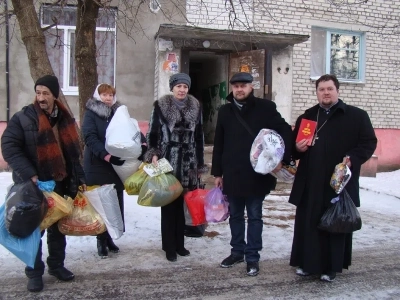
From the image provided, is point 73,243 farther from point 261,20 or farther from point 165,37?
point 261,20

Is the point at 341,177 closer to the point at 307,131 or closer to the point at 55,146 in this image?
the point at 307,131

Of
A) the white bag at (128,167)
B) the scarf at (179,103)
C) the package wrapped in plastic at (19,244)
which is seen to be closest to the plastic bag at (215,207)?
the white bag at (128,167)

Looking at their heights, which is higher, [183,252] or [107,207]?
[107,207]

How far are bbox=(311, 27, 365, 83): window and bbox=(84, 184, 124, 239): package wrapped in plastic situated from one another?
795cm

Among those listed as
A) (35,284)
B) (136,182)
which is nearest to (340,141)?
(136,182)

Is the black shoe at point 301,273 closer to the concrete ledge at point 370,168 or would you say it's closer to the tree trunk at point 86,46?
the tree trunk at point 86,46

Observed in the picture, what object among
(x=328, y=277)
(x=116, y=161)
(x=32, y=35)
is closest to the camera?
(x=328, y=277)

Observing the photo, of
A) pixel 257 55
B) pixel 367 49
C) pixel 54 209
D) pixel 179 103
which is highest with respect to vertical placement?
pixel 367 49

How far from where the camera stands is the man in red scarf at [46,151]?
307 centimetres

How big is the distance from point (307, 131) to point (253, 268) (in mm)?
1320

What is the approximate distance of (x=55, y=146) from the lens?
323 cm

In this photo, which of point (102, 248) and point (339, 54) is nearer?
point (102, 248)

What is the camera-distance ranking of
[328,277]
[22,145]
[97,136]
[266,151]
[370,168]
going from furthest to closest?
[370,168]
[97,136]
[328,277]
[266,151]
[22,145]

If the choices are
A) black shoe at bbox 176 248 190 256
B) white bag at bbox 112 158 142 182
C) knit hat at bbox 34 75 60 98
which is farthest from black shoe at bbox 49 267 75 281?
knit hat at bbox 34 75 60 98
